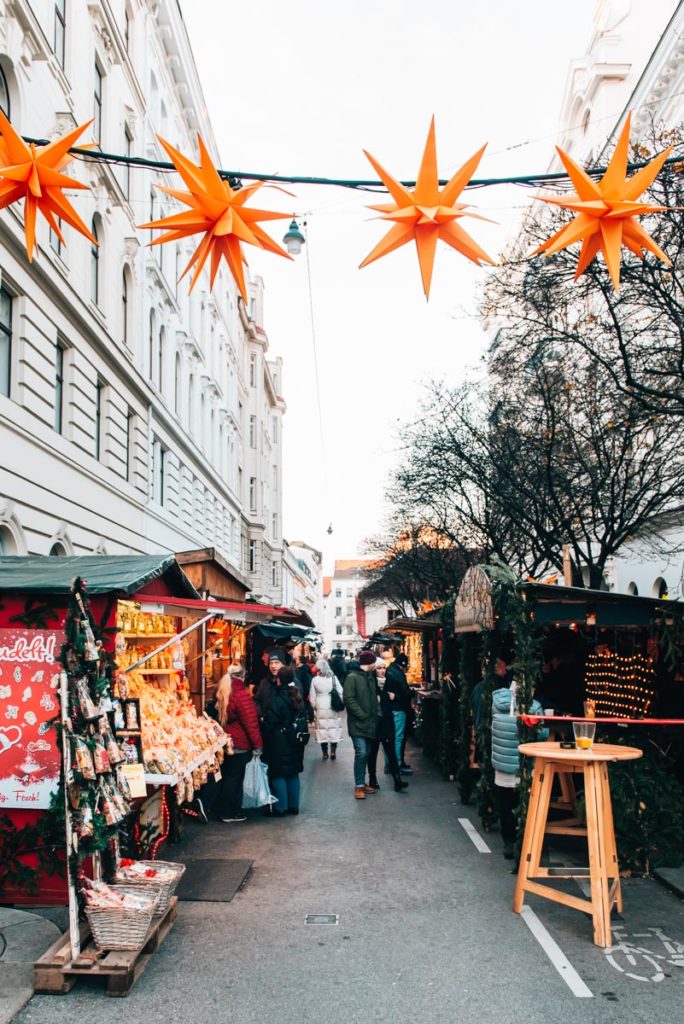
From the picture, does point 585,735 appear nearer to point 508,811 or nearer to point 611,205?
point 508,811

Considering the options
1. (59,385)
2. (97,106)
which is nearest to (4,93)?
(59,385)

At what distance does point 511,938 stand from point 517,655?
3160mm

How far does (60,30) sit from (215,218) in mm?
15445

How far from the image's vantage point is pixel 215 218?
510 centimetres

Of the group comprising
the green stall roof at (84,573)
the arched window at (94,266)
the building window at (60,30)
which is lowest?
the green stall roof at (84,573)

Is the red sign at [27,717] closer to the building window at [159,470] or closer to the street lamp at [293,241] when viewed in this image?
the street lamp at [293,241]

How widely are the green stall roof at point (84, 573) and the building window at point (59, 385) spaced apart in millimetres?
8342

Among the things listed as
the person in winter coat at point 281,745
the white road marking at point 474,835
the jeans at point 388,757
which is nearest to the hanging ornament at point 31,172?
the white road marking at point 474,835

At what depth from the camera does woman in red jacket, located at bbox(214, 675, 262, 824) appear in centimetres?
1091

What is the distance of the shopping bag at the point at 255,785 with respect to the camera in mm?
10930

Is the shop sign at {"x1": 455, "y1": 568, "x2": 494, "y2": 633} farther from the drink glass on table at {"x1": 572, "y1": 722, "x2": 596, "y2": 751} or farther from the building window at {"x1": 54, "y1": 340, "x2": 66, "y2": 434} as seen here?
the building window at {"x1": 54, "y1": 340, "x2": 66, "y2": 434}

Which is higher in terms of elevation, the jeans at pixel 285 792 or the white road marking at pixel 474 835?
the jeans at pixel 285 792

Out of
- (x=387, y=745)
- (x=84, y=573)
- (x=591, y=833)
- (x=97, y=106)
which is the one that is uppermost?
(x=97, y=106)

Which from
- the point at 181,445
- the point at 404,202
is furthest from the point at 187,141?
the point at 404,202
